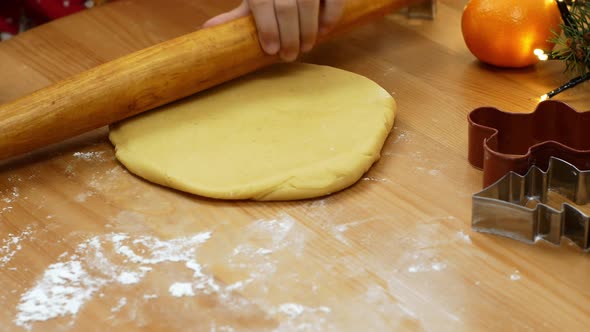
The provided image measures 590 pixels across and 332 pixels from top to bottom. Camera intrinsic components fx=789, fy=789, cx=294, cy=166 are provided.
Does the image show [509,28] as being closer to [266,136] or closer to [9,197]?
[266,136]

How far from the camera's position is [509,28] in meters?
1.35

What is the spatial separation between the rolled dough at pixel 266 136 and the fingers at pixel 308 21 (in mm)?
57

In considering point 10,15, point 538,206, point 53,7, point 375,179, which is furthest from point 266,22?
point 10,15

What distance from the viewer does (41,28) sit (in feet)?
5.43

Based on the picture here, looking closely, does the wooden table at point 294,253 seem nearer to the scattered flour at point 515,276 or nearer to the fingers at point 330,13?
the scattered flour at point 515,276

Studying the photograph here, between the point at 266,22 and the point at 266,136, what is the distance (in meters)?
0.21

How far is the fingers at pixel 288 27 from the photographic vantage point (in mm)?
1313

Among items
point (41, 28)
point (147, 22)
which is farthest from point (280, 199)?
point (41, 28)

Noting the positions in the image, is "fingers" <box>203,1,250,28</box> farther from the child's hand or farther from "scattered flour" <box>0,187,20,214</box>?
"scattered flour" <box>0,187,20,214</box>

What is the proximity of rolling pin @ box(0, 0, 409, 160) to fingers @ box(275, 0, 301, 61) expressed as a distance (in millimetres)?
30

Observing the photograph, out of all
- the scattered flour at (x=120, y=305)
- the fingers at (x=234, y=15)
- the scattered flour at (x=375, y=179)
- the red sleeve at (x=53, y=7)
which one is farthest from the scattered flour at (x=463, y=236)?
the red sleeve at (x=53, y=7)

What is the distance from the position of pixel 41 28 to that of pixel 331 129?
0.76 metres

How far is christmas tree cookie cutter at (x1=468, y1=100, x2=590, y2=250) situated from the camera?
41.1 inches

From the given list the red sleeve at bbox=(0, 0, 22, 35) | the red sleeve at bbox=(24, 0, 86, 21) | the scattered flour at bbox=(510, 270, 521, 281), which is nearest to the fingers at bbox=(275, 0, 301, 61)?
the scattered flour at bbox=(510, 270, 521, 281)
